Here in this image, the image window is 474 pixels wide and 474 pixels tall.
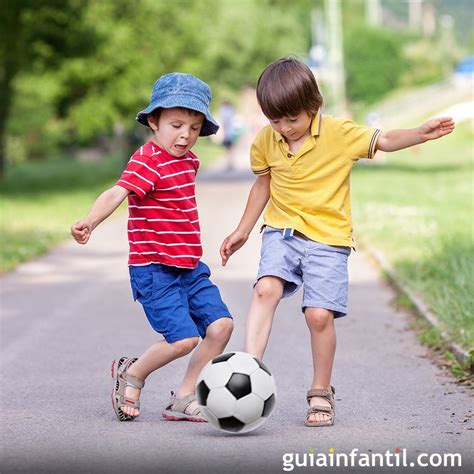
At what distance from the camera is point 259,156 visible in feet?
21.5

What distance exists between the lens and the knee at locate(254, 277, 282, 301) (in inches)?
253

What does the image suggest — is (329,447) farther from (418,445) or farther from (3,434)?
(3,434)

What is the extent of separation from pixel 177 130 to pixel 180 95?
0.59 feet

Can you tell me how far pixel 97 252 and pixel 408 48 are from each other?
263ft

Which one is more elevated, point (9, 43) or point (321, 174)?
point (9, 43)

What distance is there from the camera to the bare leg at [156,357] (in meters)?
6.39

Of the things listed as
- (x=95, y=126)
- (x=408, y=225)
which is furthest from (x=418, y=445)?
(x=95, y=126)

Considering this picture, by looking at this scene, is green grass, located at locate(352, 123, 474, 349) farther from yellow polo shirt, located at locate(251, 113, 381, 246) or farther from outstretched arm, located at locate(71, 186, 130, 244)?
outstretched arm, located at locate(71, 186, 130, 244)

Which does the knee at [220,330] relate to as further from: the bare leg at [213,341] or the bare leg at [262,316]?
the bare leg at [262,316]

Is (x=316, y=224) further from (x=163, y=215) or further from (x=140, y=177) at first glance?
(x=140, y=177)

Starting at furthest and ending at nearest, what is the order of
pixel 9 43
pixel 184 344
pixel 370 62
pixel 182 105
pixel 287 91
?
pixel 370 62 → pixel 9 43 → pixel 184 344 → pixel 182 105 → pixel 287 91

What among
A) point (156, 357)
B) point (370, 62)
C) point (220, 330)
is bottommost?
point (156, 357)

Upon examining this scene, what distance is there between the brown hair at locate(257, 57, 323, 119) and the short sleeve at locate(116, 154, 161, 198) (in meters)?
0.63

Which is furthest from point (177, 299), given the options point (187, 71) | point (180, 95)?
point (187, 71)
